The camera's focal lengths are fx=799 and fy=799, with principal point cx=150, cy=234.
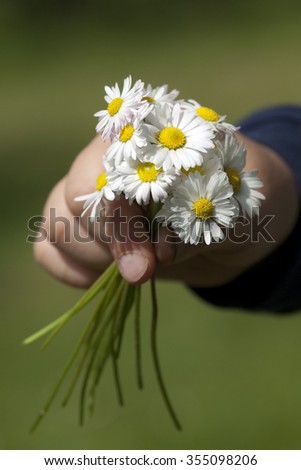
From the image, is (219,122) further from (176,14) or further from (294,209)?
(176,14)

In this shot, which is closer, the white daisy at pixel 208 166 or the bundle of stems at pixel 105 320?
the white daisy at pixel 208 166

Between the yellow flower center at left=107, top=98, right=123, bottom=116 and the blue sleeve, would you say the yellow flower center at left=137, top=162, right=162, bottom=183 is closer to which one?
the yellow flower center at left=107, top=98, right=123, bottom=116

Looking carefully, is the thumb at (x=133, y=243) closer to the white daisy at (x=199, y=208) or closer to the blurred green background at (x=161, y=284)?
the white daisy at (x=199, y=208)

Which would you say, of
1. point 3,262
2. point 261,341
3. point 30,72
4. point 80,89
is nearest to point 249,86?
point 80,89

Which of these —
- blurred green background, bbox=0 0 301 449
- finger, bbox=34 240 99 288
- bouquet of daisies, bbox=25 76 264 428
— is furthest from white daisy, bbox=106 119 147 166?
blurred green background, bbox=0 0 301 449

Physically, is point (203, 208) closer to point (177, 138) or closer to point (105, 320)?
point (177, 138)

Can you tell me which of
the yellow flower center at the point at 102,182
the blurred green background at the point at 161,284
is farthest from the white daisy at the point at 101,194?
the blurred green background at the point at 161,284
